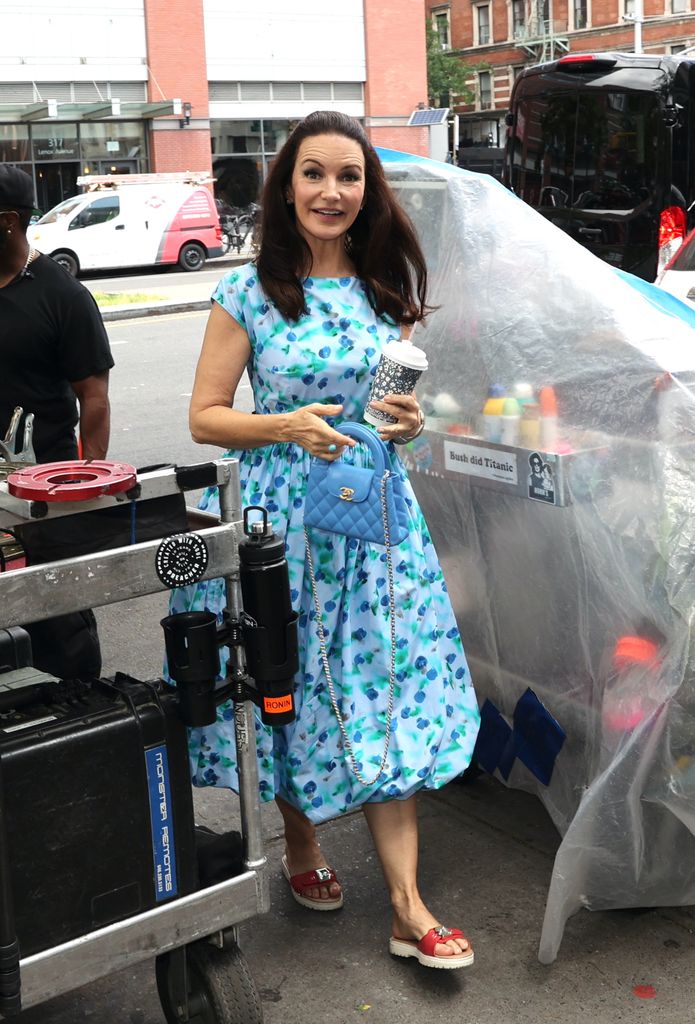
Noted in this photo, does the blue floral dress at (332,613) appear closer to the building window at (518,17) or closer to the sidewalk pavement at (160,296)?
the sidewalk pavement at (160,296)

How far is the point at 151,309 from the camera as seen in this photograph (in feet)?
55.6

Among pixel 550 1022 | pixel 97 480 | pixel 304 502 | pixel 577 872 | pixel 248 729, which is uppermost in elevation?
pixel 97 480

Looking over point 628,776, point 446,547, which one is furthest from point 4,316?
point 628,776

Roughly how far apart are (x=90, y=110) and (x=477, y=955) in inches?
1169

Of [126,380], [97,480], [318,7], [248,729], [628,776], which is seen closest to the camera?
[97,480]

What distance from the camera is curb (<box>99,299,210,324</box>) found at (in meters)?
16.5

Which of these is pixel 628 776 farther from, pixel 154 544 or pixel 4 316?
pixel 4 316

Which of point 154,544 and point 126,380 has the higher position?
point 154,544

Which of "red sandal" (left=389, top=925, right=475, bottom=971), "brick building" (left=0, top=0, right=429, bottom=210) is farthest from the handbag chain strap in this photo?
"brick building" (left=0, top=0, right=429, bottom=210)

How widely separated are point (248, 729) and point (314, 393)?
2.50 feet

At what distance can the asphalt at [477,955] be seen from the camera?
8.49ft

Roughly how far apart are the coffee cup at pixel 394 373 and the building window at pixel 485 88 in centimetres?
5816

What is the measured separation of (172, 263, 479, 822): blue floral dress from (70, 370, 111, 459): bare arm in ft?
2.95

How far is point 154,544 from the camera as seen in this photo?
2.15 metres
